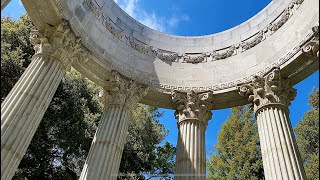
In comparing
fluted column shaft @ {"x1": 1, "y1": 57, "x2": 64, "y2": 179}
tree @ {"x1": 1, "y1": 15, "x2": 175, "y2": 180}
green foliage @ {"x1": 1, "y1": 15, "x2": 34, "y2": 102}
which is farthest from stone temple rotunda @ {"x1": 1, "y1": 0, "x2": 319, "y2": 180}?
tree @ {"x1": 1, "y1": 15, "x2": 175, "y2": 180}

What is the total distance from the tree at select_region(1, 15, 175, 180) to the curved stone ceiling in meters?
11.3

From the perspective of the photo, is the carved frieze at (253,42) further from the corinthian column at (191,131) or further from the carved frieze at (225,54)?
the corinthian column at (191,131)

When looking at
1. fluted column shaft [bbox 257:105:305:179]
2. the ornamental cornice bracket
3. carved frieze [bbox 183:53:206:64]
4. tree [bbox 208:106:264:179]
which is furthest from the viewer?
tree [bbox 208:106:264:179]

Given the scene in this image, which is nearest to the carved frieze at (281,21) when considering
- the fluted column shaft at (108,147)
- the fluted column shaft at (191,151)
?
the fluted column shaft at (191,151)

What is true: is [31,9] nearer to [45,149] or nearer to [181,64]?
[181,64]

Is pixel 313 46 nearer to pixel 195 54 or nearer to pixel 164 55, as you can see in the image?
pixel 195 54

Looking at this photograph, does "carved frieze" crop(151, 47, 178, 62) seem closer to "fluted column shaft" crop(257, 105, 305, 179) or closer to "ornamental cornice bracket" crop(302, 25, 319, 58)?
"fluted column shaft" crop(257, 105, 305, 179)

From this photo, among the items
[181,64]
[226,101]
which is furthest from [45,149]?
[226,101]

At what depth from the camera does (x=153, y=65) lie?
1091 inches

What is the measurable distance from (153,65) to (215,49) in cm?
564

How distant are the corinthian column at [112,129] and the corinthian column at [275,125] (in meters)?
8.12

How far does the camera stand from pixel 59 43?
789 inches

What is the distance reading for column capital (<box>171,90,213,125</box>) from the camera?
23875 mm

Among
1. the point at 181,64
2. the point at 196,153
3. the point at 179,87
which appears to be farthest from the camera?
the point at 181,64
